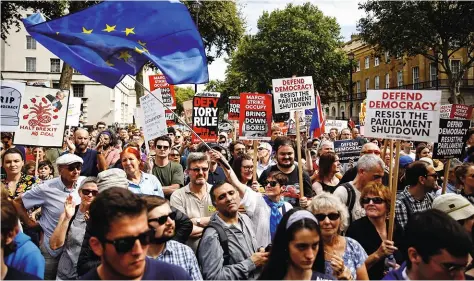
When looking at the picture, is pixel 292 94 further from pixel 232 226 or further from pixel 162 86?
pixel 162 86

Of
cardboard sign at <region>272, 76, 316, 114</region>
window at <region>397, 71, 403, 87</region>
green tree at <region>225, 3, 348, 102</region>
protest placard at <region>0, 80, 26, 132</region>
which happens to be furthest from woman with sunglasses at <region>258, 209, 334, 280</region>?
window at <region>397, 71, 403, 87</region>

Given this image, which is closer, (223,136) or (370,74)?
(223,136)

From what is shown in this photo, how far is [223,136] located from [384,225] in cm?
916

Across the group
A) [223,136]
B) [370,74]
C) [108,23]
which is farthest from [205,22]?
[370,74]

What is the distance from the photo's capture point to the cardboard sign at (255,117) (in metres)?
8.39

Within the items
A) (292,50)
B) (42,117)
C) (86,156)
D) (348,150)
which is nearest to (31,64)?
(292,50)

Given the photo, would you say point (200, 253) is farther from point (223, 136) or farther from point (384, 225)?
point (223, 136)

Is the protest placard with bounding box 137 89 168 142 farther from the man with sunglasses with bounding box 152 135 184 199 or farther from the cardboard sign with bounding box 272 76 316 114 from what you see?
the cardboard sign with bounding box 272 76 316 114

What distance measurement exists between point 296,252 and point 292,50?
4544 cm

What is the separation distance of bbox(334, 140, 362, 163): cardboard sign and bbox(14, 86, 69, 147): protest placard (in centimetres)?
450

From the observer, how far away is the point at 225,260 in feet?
13.2

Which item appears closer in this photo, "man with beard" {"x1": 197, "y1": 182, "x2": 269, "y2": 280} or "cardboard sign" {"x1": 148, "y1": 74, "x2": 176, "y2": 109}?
"man with beard" {"x1": 197, "y1": 182, "x2": 269, "y2": 280}

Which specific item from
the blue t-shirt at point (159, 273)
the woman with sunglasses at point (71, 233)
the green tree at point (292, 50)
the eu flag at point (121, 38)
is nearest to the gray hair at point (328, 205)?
the blue t-shirt at point (159, 273)

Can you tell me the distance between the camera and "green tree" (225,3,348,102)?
156 ft
